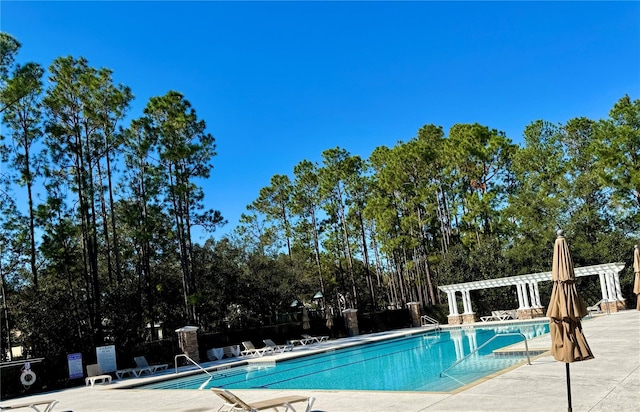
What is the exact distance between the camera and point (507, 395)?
22.1 ft

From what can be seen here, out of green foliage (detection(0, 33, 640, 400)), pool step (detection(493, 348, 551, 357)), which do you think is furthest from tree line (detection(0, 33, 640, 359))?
pool step (detection(493, 348, 551, 357))

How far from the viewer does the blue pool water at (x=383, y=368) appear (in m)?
10.9

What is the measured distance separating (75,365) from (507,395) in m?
13.0

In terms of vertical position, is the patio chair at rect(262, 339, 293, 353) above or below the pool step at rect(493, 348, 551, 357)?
below

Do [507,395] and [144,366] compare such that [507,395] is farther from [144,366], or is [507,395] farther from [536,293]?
[536,293]

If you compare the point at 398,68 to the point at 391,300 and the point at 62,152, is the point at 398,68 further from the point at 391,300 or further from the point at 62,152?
the point at 391,300

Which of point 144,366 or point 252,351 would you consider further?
point 252,351

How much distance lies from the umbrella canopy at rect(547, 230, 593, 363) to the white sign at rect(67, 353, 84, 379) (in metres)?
14.1

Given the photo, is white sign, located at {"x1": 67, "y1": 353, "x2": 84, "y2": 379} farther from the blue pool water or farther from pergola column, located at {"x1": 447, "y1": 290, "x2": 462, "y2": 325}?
pergola column, located at {"x1": 447, "y1": 290, "x2": 462, "y2": 325}

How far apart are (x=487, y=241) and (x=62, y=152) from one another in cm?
2265

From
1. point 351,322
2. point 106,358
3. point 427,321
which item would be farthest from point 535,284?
point 106,358

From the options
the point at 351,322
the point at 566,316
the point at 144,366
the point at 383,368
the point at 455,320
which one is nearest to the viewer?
the point at 566,316

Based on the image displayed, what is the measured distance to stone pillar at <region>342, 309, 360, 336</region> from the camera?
2555 centimetres

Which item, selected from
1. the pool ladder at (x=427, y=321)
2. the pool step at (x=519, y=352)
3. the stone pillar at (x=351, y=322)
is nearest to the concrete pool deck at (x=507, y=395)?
the pool step at (x=519, y=352)
